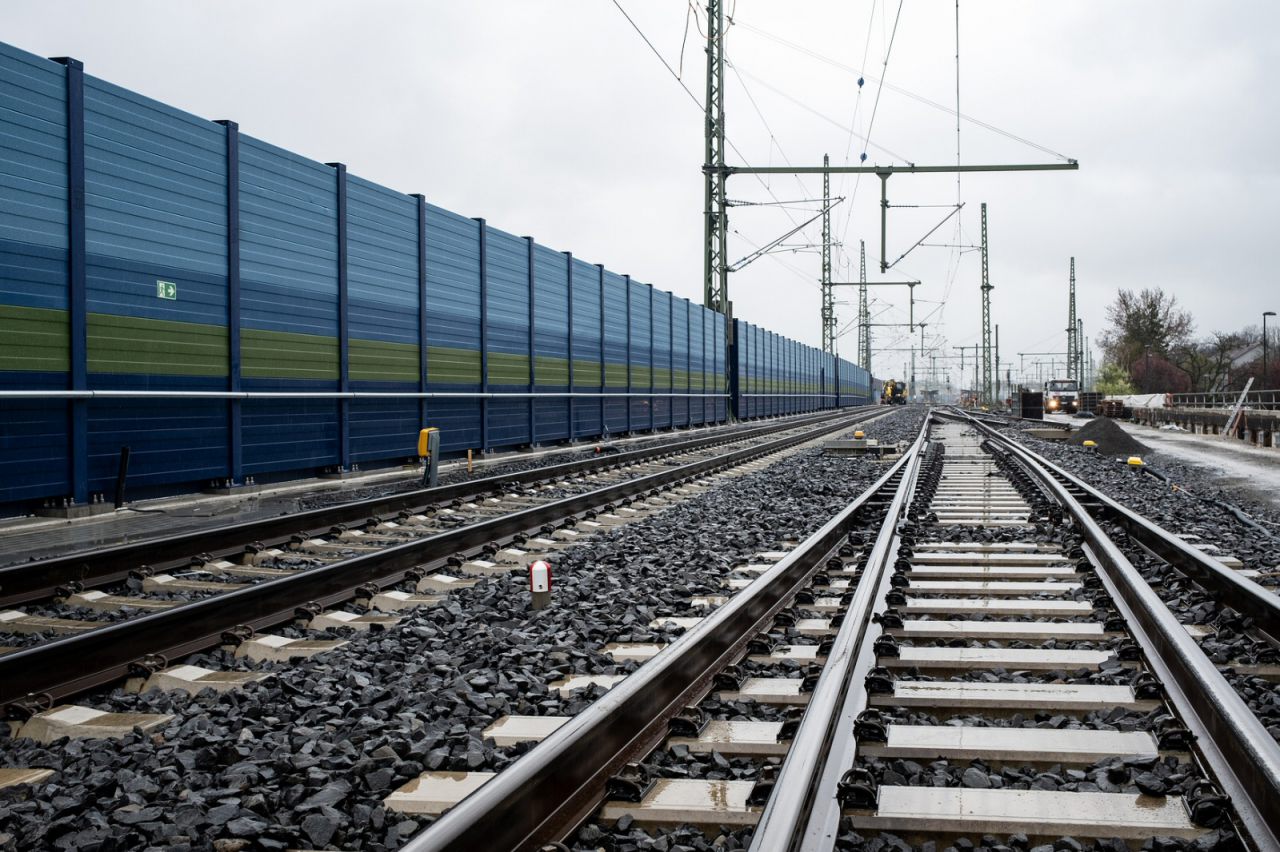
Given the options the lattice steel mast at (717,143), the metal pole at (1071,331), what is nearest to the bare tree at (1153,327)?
the metal pole at (1071,331)

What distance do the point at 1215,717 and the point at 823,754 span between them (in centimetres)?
133

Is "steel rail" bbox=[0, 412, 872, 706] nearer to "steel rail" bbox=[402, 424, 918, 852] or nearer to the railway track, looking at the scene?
the railway track

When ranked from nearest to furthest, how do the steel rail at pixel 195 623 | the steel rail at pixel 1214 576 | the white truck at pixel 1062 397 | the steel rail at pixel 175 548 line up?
the steel rail at pixel 195 623
the steel rail at pixel 1214 576
the steel rail at pixel 175 548
the white truck at pixel 1062 397

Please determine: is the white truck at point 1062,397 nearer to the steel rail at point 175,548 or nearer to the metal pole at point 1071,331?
the metal pole at point 1071,331

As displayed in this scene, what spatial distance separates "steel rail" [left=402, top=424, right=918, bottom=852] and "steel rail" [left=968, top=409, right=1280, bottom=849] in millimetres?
1685

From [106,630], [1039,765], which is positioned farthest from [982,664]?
[106,630]

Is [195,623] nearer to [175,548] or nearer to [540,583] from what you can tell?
[540,583]

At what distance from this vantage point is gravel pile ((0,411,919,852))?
8.92 feet

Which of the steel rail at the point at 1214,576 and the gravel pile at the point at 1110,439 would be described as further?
the gravel pile at the point at 1110,439

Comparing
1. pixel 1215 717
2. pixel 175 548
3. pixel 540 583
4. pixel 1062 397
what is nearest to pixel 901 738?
pixel 1215 717

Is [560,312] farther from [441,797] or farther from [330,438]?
[441,797]

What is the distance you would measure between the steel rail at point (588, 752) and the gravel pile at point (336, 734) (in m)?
0.38

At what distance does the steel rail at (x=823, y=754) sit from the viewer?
2.34 metres

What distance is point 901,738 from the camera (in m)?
3.21
